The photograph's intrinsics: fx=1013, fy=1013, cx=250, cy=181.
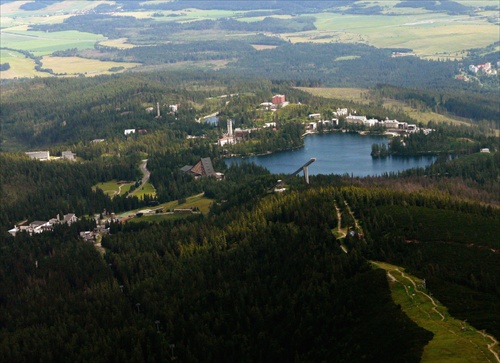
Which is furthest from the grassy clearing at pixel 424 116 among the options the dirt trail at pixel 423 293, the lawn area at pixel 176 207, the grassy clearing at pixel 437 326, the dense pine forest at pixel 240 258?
the grassy clearing at pixel 437 326

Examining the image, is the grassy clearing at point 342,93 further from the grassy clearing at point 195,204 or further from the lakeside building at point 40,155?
the grassy clearing at point 195,204

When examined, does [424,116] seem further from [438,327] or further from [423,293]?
[438,327]

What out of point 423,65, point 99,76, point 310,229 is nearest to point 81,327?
point 310,229

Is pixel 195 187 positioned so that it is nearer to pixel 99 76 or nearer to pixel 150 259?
pixel 150 259

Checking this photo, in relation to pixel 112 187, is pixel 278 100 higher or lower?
lower

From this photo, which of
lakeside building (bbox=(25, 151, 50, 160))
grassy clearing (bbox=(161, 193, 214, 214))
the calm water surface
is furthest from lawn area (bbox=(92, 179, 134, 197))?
the calm water surface

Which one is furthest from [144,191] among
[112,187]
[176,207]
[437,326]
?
[437,326]
